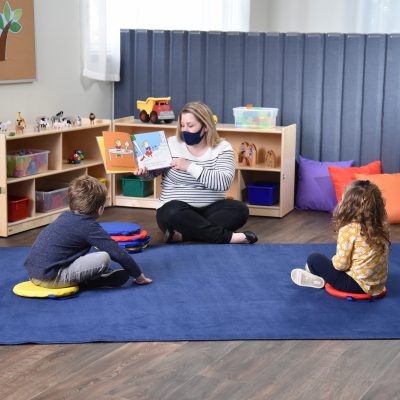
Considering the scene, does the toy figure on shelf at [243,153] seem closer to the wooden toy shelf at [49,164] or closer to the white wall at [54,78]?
the wooden toy shelf at [49,164]

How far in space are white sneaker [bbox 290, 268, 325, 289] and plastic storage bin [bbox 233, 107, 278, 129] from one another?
6.11 feet

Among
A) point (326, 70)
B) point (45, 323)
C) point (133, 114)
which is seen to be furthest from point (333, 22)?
point (45, 323)

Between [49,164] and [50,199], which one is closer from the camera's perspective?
[50,199]

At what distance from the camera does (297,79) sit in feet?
17.4

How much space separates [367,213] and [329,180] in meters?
→ 2.10

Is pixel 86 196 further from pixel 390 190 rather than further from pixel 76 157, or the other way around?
pixel 390 190

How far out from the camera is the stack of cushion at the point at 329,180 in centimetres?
498

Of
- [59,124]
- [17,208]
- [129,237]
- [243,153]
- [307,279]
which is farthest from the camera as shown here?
[243,153]

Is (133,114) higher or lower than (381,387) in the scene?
higher

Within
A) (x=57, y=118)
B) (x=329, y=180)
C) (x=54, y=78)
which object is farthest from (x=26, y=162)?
(x=329, y=180)

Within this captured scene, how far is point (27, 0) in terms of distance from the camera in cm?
470

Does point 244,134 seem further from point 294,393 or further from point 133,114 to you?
point 294,393

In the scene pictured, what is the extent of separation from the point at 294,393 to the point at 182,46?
358cm

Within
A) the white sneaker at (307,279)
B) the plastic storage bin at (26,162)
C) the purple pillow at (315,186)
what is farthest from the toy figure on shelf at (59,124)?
the white sneaker at (307,279)
